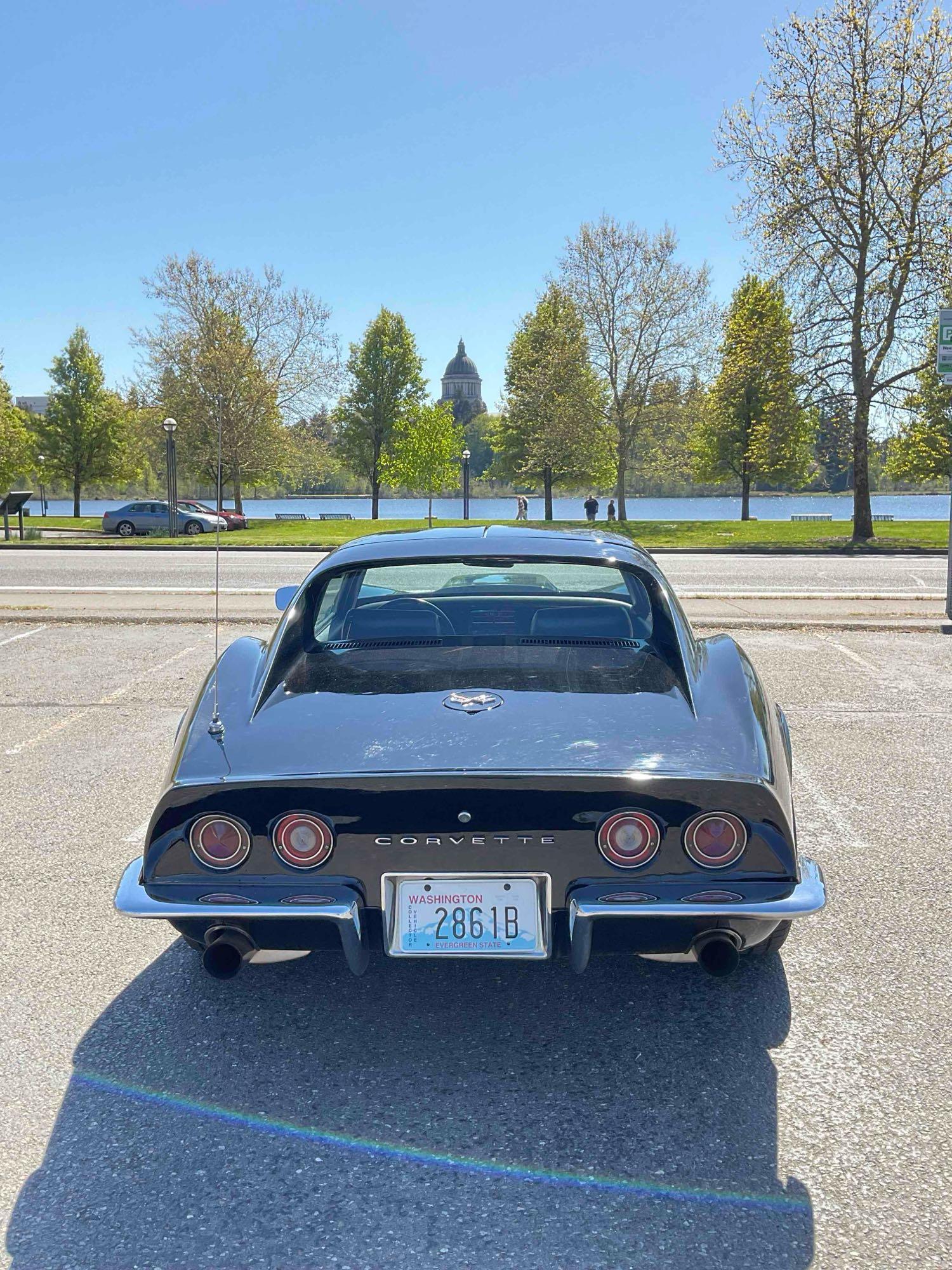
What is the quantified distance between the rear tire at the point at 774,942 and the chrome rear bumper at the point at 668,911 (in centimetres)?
26

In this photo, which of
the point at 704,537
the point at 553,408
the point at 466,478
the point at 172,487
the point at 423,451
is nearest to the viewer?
the point at 704,537

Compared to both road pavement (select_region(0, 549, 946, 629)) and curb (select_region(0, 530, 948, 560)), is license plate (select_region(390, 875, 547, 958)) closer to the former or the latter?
Result: road pavement (select_region(0, 549, 946, 629))

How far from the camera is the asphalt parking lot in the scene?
2.22m

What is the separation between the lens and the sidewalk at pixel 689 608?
11.3 meters

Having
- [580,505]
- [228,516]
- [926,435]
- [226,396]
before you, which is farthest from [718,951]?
[580,505]

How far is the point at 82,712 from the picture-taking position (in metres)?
7.23

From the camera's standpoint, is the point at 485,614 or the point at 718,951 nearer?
the point at 718,951

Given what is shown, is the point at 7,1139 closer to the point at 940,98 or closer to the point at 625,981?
the point at 625,981

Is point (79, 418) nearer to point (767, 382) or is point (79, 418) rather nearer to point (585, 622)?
point (767, 382)

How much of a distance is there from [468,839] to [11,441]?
158 feet

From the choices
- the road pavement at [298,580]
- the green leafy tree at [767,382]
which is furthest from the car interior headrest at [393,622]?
the green leafy tree at [767,382]

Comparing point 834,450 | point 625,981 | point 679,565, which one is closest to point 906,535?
point 834,450

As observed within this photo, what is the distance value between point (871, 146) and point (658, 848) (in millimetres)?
28168

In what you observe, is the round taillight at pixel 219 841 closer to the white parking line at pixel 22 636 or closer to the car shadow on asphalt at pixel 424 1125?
the car shadow on asphalt at pixel 424 1125
